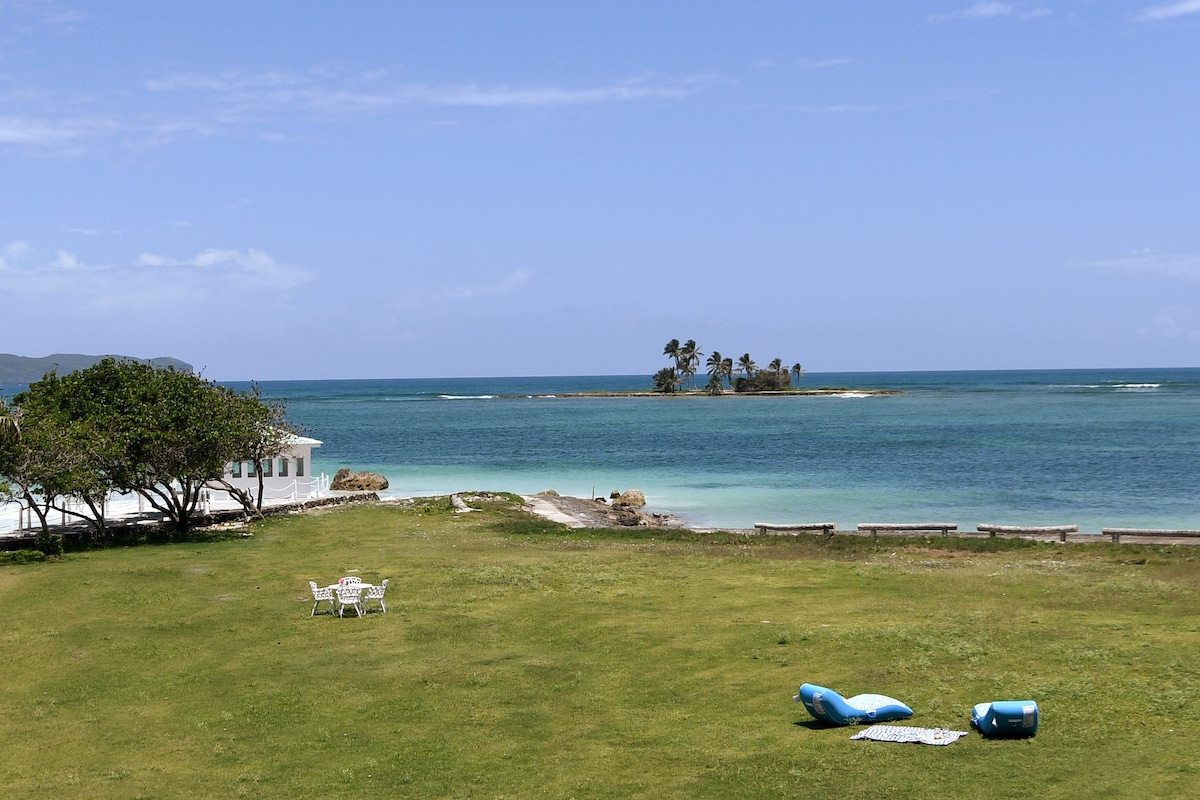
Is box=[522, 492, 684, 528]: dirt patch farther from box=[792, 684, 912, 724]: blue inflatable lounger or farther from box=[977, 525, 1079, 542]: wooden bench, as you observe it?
box=[792, 684, 912, 724]: blue inflatable lounger

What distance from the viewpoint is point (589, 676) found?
56.0 ft

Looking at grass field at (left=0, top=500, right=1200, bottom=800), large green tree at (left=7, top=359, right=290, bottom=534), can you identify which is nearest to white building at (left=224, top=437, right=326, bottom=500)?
large green tree at (left=7, top=359, right=290, bottom=534)

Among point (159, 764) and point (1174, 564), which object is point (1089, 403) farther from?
point (159, 764)

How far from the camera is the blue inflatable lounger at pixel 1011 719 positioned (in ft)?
43.3

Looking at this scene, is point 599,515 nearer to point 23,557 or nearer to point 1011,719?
point 23,557

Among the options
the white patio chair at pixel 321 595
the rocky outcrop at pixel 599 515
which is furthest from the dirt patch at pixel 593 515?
the white patio chair at pixel 321 595

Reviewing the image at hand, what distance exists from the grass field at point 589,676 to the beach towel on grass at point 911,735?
19 centimetres

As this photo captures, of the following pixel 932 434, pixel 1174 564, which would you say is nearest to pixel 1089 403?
pixel 932 434

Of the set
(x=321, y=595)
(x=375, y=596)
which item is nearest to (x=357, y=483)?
(x=375, y=596)

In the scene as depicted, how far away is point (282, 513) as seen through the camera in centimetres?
4191

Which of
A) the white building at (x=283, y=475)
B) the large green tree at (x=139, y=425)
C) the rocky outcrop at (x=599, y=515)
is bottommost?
the rocky outcrop at (x=599, y=515)

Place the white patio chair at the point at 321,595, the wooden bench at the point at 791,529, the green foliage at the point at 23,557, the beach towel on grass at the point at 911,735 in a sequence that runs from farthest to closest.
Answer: the wooden bench at the point at 791,529 → the green foliage at the point at 23,557 → the white patio chair at the point at 321,595 → the beach towel on grass at the point at 911,735

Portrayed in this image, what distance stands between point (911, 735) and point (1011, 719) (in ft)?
4.07

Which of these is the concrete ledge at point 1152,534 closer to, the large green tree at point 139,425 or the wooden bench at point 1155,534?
the wooden bench at point 1155,534
